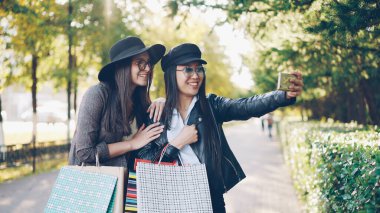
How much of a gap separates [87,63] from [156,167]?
605 inches

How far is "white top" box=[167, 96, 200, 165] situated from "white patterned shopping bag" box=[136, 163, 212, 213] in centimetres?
22

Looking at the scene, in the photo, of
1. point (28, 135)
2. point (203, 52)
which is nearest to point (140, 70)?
point (28, 135)

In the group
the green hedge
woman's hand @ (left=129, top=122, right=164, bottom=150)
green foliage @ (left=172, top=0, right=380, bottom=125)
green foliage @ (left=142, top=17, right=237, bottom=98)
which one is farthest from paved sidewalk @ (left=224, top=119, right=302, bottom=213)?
green foliage @ (left=142, top=17, right=237, bottom=98)

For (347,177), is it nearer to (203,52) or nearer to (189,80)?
(189,80)

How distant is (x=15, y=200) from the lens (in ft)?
27.7

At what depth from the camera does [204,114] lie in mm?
3055

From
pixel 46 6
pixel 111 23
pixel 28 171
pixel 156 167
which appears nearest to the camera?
pixel 156 167

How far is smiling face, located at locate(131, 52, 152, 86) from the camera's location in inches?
128

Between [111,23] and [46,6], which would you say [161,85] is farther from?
[46,6]

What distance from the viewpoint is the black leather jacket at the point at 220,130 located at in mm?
2924

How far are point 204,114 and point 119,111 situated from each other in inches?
23.4

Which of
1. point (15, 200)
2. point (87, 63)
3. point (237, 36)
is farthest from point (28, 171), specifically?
point (237, 36)

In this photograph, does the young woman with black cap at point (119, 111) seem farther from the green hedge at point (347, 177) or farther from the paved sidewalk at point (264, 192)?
the paved sidewalk at point (264, 192)

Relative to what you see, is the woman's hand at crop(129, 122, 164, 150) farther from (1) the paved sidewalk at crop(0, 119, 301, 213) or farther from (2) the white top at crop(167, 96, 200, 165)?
(1) the paved sidewalk at crop(0, 119, 301, 213)
